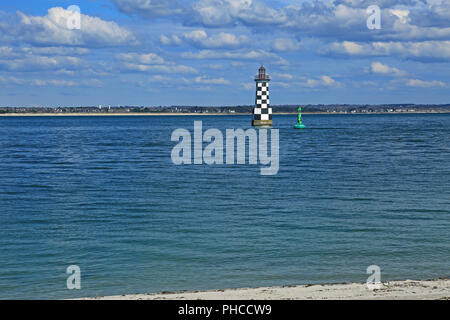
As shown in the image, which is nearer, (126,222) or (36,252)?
(36,252)

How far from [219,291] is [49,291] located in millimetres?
2949

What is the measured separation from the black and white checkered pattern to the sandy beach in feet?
197

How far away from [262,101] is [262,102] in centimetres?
14

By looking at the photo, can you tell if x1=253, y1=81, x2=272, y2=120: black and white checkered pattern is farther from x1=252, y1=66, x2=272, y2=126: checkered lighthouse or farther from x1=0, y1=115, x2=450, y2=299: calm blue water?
x1=0, y1=115, x2=450, y2=299: calm blue water

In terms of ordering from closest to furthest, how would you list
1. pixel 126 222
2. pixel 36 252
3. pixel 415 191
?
pixel 36 252, pixel 126 222, pixel 415 191

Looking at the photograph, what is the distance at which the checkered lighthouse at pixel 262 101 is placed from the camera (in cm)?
6888

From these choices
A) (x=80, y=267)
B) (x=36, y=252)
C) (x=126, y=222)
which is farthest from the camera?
(x=126, y=222)

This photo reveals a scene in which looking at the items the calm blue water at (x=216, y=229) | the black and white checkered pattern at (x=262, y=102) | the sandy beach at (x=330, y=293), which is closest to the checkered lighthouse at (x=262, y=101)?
the black and white checkered pattern at (x=262, y=102)

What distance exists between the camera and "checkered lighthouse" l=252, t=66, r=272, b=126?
68875mm

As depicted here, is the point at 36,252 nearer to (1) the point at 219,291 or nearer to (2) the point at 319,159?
(1) the point at 219,291

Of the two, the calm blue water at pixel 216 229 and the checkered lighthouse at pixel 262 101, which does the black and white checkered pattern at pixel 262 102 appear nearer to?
the checkered lighthouse at pixel 262 101
